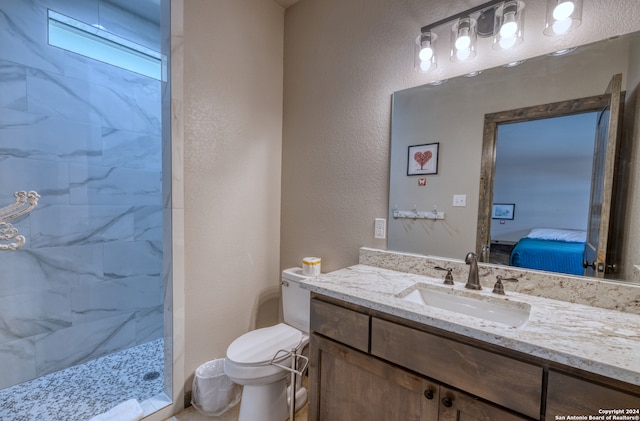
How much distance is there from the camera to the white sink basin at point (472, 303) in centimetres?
105

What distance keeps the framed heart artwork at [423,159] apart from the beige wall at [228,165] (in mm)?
1018

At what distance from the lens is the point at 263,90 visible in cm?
198

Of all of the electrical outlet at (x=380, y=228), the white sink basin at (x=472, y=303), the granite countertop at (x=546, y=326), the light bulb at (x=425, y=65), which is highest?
the light bulb at (x=425, y=65)

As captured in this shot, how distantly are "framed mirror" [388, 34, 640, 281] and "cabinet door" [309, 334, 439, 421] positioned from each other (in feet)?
2.21

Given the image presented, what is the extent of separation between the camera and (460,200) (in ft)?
4.57

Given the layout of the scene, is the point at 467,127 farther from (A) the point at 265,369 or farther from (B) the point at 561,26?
(A) the point at 265,369

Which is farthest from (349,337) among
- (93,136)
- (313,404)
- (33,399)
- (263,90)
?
Answer: (93,136)

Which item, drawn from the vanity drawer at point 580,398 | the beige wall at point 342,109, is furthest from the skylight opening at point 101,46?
the vanity drawer at point 580,398

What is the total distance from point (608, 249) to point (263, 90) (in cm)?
203

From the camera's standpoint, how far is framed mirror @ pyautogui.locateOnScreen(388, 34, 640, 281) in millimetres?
1043

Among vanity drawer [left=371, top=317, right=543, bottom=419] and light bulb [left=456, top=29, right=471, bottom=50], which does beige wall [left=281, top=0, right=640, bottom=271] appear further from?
vanity drawer [left=371, top=317, right=543, bottom=419]

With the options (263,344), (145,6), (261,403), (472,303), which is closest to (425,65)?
(472,303)

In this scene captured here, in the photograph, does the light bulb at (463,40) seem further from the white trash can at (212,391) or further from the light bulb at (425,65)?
the white trash can at (212,391)

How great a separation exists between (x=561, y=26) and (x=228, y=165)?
1753mm
